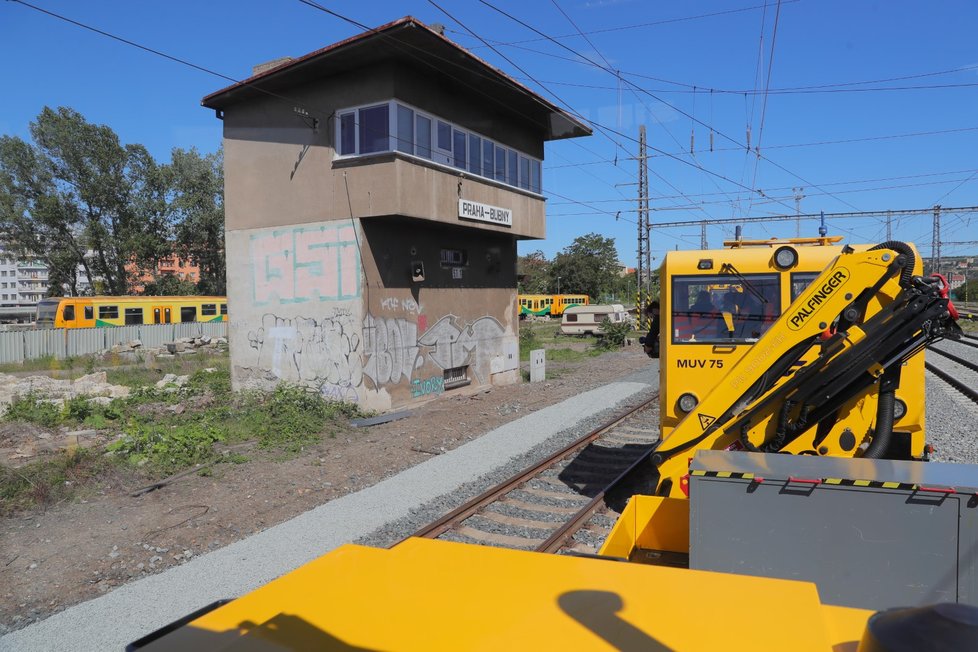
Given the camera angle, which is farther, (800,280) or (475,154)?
(475,154)

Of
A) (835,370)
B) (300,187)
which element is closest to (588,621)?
(835,370)

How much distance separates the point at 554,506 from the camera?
816cm

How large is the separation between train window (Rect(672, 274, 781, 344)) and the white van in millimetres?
34010

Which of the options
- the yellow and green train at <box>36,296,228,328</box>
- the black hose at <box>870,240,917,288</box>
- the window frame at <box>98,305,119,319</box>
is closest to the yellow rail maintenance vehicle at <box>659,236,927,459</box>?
the black hose at <box>870,240,917,288</box>

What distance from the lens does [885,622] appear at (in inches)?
52.4

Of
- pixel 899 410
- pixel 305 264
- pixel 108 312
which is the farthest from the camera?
pixel 108 312

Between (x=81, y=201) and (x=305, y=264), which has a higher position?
(x=81, y=201)

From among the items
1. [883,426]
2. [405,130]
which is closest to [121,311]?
[405,130]

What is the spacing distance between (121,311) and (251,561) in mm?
34655

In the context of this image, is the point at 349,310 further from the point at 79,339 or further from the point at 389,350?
the point at 79,339

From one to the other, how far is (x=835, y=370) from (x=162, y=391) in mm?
16650

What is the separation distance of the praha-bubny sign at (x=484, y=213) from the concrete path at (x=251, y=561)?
274 inches

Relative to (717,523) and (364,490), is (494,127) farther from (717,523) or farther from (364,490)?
(717,523)

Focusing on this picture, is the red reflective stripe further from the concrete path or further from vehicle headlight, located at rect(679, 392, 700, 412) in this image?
the concrete path
